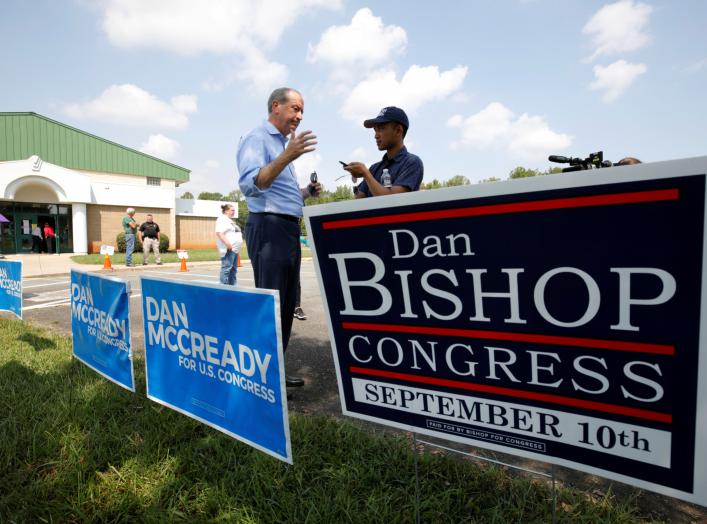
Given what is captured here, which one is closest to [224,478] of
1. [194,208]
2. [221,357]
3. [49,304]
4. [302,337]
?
[221,357]

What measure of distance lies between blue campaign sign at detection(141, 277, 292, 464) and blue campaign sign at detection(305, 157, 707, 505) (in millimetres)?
323

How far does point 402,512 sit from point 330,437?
0.65 metres

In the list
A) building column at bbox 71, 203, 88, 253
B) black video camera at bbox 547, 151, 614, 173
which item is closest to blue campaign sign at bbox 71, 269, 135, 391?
black video camera at bbox 547, 151, 614, 173

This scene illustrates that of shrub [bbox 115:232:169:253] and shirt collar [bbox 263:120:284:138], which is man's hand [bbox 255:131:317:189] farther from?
shrub [bbox 115:232:169:253]

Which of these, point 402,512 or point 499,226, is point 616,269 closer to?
point 499,226

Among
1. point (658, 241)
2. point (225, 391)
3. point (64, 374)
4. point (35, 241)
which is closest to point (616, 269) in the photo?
point (658, 241)

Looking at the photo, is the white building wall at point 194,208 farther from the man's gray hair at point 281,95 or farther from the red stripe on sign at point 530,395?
the red stripe on sign at point 530,395

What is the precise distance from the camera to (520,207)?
3.68 feet

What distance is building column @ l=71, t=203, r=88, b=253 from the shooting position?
2352cm

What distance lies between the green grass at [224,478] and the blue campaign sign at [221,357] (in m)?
0.25

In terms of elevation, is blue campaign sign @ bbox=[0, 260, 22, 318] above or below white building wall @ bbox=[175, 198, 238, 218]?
below

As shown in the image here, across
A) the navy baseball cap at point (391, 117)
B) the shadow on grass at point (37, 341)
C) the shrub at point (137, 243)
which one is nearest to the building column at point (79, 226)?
the shrub at point (137, 243)

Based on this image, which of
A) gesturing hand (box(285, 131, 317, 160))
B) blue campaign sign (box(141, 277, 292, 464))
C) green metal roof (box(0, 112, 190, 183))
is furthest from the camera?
green metal roof (box(0, 112, 190, 183))

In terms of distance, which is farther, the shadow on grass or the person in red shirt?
the person in red shirt
